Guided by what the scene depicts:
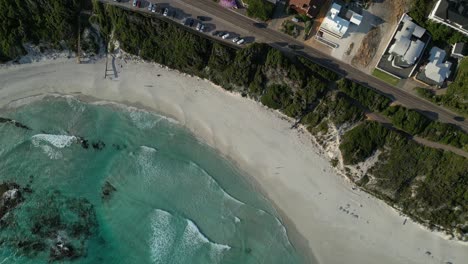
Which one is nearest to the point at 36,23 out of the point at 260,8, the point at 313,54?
the point at 260,8

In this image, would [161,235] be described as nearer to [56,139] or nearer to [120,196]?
[120,196]

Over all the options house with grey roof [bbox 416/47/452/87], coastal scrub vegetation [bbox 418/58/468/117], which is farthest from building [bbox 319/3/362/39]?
coastal scrub vegetation [bbox 418/58/468/117]

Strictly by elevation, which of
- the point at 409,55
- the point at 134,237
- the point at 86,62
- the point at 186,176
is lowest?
the point at 134,237

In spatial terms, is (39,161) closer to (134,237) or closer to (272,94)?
(134,237)

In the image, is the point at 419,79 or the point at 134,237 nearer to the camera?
the point at 419,79

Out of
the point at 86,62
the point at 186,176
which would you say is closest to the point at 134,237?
the point at 186,176

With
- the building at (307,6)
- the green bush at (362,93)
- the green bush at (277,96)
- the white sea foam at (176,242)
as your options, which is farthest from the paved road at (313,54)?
the white sea foam at (176,242)
